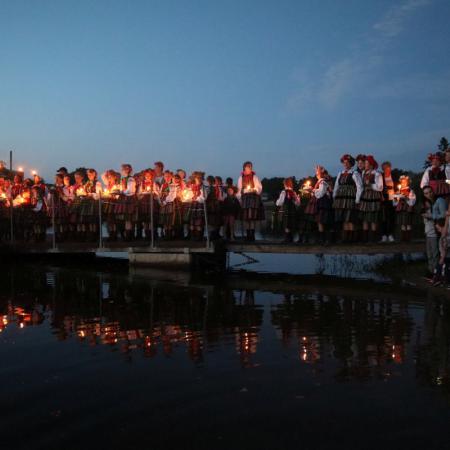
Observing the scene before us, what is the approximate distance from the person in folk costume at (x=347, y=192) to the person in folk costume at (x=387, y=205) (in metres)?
0.71

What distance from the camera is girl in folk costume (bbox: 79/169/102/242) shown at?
15.6m

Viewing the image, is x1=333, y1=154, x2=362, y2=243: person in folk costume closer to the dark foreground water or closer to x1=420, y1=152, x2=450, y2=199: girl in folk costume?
x1=420, y1=152, x2=450, y2=199: girl in folk costume

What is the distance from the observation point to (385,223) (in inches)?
516

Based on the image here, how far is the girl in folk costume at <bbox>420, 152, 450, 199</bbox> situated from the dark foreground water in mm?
3082

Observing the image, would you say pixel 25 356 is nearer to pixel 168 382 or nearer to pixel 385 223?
pixel 168 382

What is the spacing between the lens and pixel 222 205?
48.1 feet

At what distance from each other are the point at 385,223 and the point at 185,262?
511 cm

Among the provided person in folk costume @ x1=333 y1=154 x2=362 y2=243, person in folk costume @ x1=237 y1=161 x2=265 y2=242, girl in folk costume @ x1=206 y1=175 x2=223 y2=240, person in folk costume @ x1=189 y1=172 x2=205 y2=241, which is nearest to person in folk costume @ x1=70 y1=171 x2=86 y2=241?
person in folk costume @ x1=189 y1=172 x2=205 y2=241

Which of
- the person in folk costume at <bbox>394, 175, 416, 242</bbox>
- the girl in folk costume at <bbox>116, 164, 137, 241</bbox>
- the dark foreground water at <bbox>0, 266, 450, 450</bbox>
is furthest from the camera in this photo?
the girl in folk costume at <bbox>116, 164, 137, 241</bbox>

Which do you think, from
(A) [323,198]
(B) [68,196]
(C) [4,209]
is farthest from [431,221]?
(C) [4,209]

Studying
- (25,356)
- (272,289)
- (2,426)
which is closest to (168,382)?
(2,426)

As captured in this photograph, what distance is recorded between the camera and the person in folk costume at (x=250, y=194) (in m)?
13.7

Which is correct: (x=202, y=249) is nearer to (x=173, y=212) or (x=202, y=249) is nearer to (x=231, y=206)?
(x=231, y=206)

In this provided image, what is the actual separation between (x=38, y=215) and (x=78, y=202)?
8.06 ft
